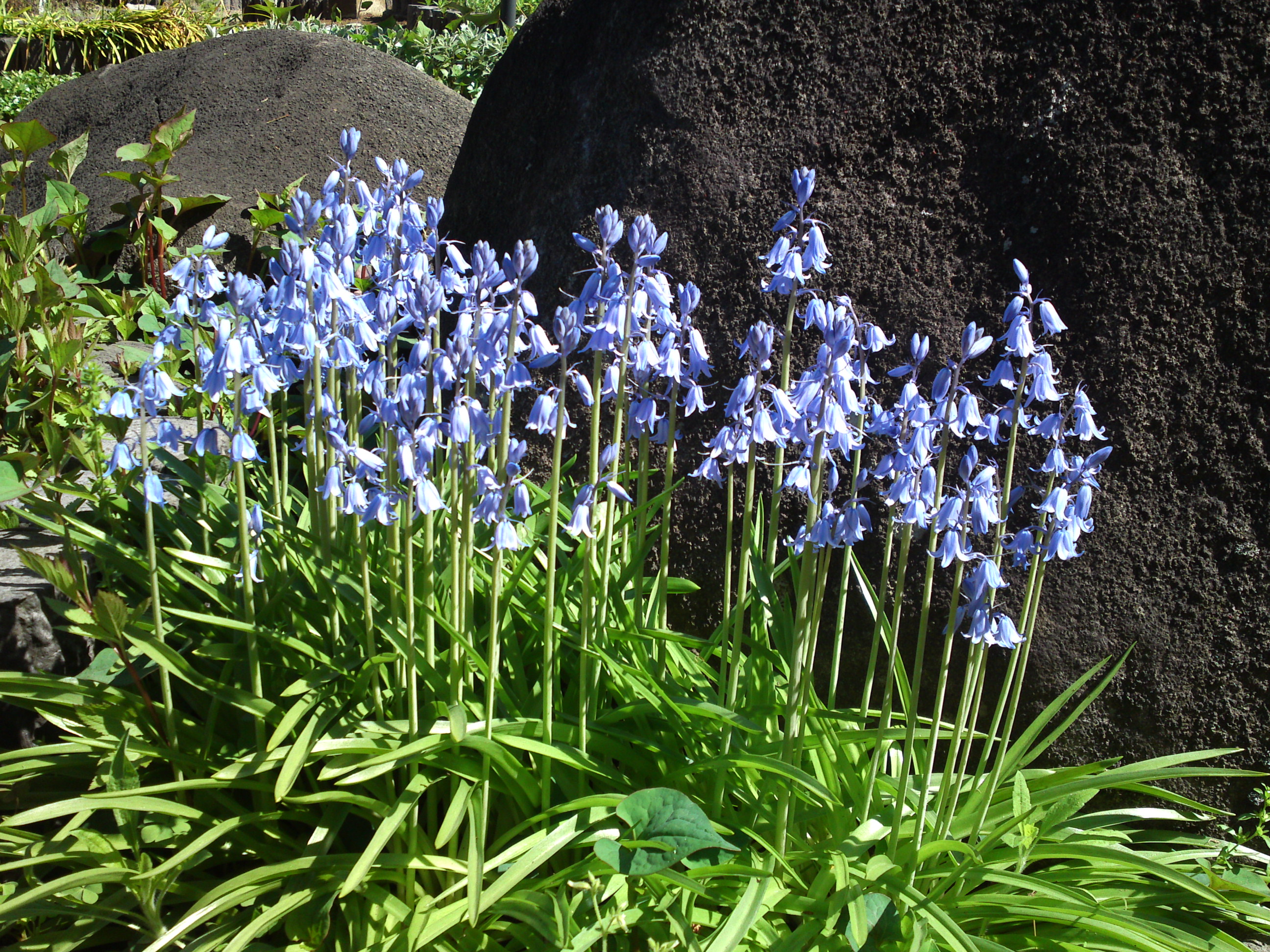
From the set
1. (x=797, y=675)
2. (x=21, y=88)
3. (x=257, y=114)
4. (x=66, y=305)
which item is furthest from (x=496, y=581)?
(x=21, y=88)

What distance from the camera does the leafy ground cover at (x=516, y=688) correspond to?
2.04 meters

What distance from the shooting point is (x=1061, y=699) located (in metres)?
2.60

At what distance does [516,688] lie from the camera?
267 cm

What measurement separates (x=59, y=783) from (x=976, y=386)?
3155mm

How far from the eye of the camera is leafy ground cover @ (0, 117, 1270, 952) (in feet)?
6.70

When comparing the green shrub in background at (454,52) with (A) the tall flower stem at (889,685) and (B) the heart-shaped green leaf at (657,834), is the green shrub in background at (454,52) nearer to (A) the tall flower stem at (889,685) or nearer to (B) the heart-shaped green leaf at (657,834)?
(A) the tall flower stem at (889,685)

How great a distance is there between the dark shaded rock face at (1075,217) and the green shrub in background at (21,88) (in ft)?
34.4

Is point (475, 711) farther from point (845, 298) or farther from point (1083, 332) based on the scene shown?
point (1083, 332)

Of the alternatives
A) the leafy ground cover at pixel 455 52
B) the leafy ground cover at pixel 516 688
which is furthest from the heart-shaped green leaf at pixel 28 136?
the leafy ground cover at pixel 455 52

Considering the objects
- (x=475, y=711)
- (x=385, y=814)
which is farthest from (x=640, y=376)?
(x=385, y=814)

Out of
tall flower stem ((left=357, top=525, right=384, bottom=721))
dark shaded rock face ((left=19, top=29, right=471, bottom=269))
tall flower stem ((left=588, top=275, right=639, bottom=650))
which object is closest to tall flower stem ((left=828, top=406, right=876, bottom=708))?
tall flower stem ((left=588, top=275, right=639, bottom=650))

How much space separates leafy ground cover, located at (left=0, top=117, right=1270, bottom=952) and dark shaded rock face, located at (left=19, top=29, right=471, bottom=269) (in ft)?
13.2

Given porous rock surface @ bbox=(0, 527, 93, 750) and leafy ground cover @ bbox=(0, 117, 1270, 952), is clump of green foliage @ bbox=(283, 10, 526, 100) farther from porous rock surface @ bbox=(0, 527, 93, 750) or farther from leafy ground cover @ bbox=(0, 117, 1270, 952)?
leafy ground cover @ bbox=(0, 117, 1270, 952)

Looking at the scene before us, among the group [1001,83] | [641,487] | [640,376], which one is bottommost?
[641,487]
